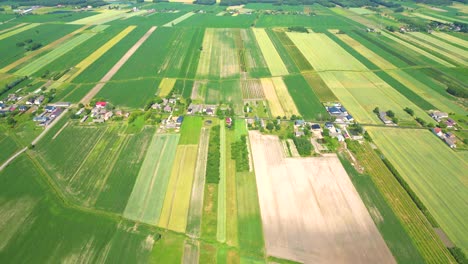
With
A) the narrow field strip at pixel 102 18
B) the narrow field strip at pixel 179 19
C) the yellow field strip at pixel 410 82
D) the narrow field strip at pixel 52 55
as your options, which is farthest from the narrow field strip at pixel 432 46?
the narrow field strip at pixel 102 18

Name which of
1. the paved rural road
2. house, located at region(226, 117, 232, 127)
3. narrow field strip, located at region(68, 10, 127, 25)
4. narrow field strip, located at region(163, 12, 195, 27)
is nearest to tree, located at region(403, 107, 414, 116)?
house, located at region(226, 117, 232, 127)

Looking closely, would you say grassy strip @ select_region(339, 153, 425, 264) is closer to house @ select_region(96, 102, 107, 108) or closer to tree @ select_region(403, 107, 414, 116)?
tree @ select_region(403, 107, 414, 116)

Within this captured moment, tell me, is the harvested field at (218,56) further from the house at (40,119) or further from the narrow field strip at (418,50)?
the narrow field strip at (418,50)

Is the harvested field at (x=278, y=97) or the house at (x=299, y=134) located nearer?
the house at (x=299, y=134)

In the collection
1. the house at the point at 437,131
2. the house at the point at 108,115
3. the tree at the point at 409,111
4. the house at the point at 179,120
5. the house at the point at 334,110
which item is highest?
the house at the point at 108,115

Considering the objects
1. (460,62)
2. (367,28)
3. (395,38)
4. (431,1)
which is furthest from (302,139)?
(431,1)

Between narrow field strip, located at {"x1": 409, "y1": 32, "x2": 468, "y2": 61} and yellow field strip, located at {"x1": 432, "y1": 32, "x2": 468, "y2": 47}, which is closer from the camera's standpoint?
narrow field strip, located at {"x1": 409, "y1": 32, "x2": 468, "y2": 61}
